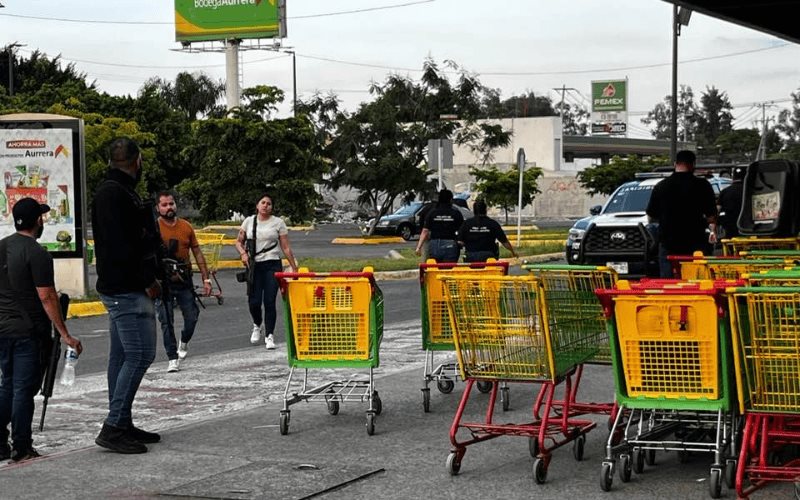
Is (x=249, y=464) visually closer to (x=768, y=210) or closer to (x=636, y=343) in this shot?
(x=636, y=343)

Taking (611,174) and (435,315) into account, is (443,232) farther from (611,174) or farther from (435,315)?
(611,174)

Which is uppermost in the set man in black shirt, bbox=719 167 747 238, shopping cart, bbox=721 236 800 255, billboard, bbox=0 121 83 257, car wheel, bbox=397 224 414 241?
billboard, bbox=0 121 83 257

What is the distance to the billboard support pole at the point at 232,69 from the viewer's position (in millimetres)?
72938

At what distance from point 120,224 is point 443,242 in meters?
8.25

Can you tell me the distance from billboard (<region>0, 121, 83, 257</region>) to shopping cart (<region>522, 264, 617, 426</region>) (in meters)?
14.0

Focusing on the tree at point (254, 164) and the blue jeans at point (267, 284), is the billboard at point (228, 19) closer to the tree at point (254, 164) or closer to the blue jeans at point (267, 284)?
the tree at point (254, 164)

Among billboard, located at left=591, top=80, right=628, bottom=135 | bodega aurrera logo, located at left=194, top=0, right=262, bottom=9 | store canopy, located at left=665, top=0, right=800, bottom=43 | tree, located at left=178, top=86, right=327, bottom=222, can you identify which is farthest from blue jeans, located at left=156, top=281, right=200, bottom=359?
billboard, located at left=591, top=80, right=628, bottom=135

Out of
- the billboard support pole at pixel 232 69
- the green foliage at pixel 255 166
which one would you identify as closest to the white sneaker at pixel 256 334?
the green foliage at pixel 255 166

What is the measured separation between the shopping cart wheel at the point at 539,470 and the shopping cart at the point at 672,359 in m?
0.41

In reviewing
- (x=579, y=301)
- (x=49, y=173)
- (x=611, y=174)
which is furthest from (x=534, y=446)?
(x=611, y=174)

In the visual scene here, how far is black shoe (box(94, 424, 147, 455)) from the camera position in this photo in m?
9.08

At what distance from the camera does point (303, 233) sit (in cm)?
5797

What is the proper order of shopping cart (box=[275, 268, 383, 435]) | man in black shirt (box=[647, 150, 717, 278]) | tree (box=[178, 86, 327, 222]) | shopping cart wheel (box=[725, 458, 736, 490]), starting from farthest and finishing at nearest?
1. tree (box=[178, 86, 327, 222])
2. man in black shirt (box=[647, 150, 717, 278])
3. shopping cart (box=[275, 268, 383, 435])
4. shopping cart wheel (box=[725, 458, 736, 490])

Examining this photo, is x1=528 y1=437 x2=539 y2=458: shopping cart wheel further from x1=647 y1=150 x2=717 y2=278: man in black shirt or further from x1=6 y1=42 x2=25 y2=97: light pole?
x1=6 y1=42 x2=25 y2=97: light pole
